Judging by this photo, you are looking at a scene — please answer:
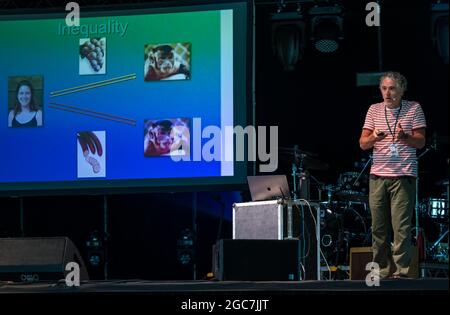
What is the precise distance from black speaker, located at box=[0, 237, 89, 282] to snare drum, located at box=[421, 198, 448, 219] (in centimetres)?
407

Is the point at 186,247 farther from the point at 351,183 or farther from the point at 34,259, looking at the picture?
the point at 34,259

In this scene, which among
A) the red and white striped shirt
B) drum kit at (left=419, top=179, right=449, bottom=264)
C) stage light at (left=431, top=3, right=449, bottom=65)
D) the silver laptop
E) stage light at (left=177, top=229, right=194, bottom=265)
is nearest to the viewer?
the red and white striped shirt

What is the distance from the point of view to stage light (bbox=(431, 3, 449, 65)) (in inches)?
349

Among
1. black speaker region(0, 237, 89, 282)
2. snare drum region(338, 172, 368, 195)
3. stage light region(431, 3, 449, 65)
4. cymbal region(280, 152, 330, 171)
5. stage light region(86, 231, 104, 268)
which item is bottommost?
stage light region(86, 231, 104, 268)

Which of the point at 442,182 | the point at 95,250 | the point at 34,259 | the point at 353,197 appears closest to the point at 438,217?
the point at 442,182

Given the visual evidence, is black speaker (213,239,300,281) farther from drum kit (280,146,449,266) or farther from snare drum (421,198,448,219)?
snare drum (421,198,448,219)

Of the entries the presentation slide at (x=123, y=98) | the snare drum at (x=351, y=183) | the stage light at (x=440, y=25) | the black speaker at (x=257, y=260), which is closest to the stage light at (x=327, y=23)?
the presentation slide at (x=123, y=98)

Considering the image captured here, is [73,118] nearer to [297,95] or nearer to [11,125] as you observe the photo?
[11,125]

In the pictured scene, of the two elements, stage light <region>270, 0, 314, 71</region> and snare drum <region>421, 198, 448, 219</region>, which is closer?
stage light <region>270, 0, 314, 71</region>

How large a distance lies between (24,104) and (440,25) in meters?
4.36

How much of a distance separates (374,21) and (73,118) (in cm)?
344

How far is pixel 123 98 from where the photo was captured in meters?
9.69

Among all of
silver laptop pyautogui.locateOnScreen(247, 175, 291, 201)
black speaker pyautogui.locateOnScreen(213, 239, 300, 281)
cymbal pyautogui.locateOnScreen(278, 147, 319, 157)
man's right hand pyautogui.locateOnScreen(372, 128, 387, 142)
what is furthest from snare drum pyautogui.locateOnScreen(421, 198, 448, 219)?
black speaker pyautogui.locateOnScreen(213, 239, 300, 281)
